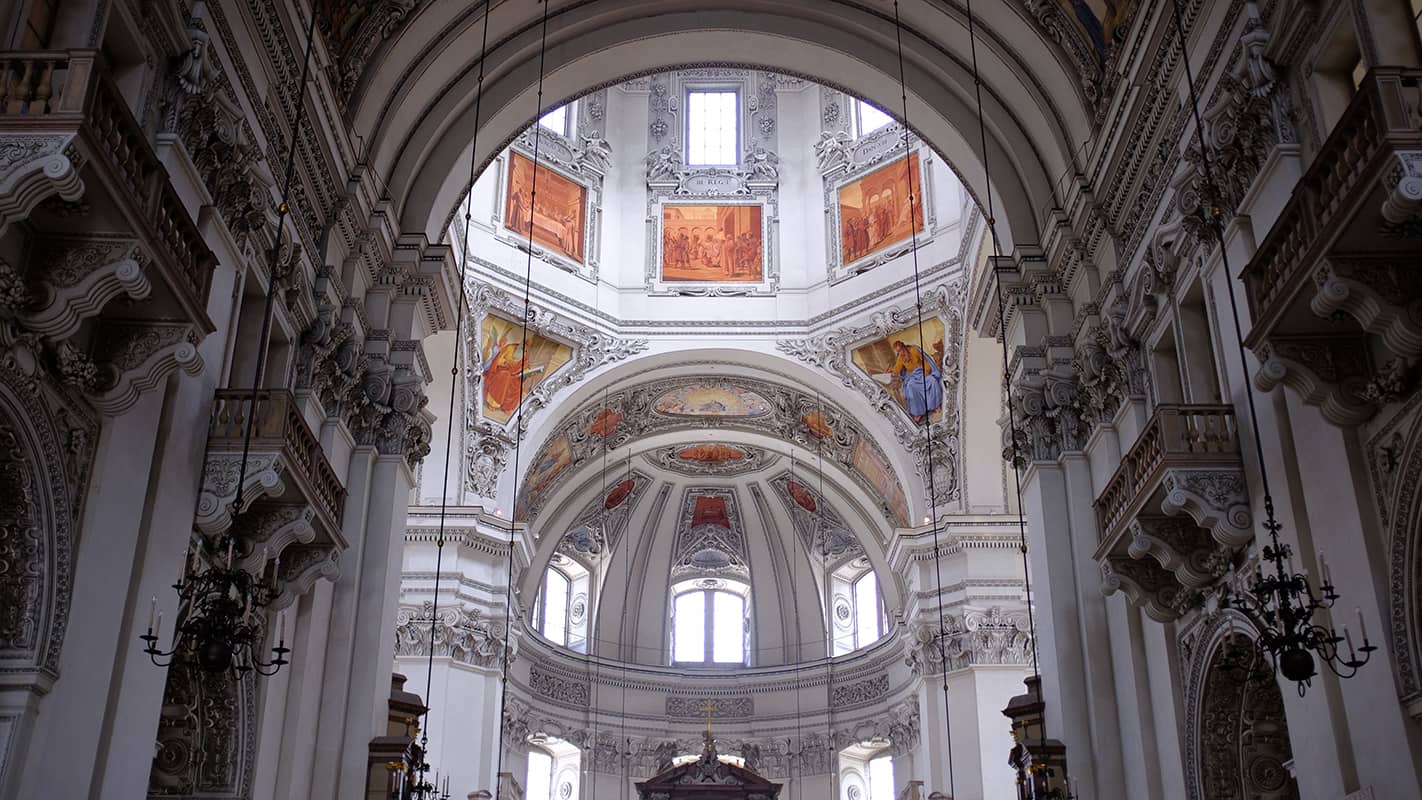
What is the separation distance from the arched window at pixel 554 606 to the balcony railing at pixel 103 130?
21.1 meters

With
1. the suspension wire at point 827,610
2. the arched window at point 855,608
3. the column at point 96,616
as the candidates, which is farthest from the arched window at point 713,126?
the column at point 96,616

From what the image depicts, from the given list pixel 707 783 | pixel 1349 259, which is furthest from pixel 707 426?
pixel 1349 259

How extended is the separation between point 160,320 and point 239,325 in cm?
320

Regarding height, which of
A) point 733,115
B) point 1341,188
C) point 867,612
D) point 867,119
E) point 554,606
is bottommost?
point 1341,188

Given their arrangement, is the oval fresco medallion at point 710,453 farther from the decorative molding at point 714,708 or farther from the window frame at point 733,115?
the window frame at point 733,115

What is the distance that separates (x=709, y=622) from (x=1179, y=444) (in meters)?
21.7

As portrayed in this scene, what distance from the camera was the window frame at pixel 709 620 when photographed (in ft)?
97.9

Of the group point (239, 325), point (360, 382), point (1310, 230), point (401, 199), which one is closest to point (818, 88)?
point (401, 199)

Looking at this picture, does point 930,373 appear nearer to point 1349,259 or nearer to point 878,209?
point 878,209

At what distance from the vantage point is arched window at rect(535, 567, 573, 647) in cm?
2844

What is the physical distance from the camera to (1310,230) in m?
7.38

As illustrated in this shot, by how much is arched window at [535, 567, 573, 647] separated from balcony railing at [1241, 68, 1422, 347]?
2202 centimetres

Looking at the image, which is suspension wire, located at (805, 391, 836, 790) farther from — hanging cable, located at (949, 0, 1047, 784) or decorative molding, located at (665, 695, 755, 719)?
hanging cable, located at (949, 0, 1047, 784)

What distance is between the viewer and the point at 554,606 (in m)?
29.1
